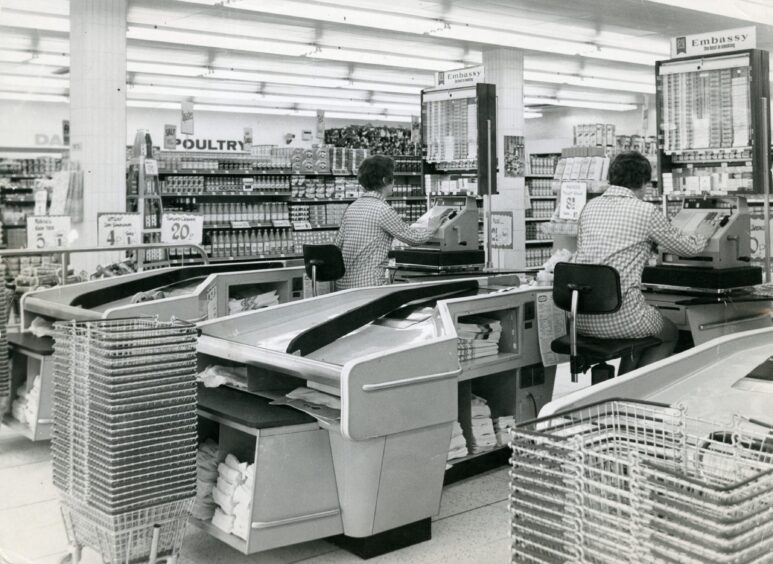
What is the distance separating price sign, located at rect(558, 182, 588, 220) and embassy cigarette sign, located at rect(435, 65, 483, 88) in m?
1.55

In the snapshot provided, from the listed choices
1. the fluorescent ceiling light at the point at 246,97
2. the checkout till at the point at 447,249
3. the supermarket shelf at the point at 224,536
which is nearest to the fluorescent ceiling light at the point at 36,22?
the fluorescent ceiling light at the point at 246,97

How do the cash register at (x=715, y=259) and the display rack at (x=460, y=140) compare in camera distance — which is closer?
the cash register at (x=715, y=259)

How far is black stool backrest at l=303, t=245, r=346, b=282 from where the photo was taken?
543 centimetres

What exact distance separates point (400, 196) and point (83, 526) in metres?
9.62

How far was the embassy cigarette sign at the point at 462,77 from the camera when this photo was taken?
7.09 metres

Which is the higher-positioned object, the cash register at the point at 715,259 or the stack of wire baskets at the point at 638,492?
the cash register at the point at 715,259

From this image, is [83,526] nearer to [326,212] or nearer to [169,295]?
[169,295]

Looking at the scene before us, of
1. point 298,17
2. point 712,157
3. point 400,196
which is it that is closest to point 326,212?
point 400,196

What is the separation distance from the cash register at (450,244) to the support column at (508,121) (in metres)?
5.41

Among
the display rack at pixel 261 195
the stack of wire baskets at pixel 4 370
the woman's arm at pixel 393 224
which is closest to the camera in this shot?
the stack of wire baskets at pixel 4 370

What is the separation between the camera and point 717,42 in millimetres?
4828

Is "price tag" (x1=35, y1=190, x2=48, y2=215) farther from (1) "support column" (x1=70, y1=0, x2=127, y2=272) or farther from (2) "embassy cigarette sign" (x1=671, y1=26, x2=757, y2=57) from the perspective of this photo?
(2) "embassy cigarette sign" (x1=671, y1=26, x2=757, y2=57)

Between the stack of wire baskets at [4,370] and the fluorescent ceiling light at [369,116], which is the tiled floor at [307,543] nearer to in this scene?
the stack of wire baskets at [4,370]

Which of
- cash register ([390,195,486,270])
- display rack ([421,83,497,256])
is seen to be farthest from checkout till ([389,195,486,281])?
display rack ([421,83,497,256])
